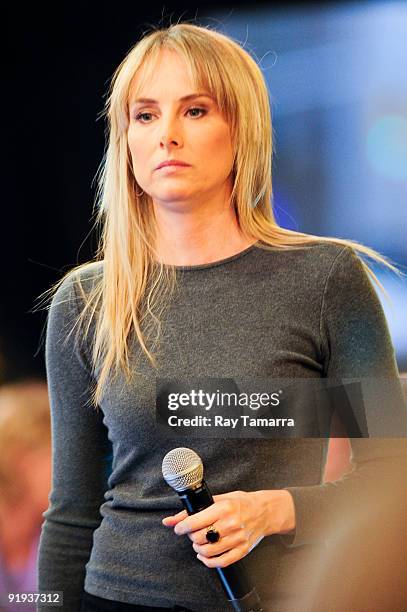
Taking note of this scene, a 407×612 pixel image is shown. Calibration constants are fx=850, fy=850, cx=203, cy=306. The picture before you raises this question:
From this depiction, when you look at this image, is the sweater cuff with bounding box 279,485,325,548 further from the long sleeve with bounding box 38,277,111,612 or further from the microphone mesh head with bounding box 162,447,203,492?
the long sleeve with bounding box 38,277,111,612

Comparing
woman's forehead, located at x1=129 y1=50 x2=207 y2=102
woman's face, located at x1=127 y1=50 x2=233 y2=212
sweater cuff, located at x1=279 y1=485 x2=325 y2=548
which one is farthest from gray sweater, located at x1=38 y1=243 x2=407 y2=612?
woman's forehead, located at x1=129 y1=50 x2=207 y2=102

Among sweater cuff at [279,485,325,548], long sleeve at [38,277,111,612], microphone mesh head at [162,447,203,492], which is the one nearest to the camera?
microphone mesh head at [162,447,203,492]

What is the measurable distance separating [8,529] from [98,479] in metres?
0.26

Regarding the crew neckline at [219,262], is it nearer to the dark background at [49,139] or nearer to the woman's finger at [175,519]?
the dark background at [49,139]

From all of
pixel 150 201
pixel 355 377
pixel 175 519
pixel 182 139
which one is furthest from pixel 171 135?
pixel 175 519

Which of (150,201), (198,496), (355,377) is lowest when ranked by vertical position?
(198,496)

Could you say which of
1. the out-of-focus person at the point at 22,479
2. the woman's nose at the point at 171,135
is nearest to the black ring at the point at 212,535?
the out-of-focus person at the point at 22,479

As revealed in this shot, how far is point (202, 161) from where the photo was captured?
1263mm

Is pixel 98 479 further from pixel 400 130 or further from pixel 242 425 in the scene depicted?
pixel 400 130

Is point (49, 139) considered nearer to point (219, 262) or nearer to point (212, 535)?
point (219, 262)

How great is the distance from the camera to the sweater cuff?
1230 mm

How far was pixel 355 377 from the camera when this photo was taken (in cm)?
123

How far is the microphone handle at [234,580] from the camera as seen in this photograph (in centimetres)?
114

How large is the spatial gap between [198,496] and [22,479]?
455 mm
